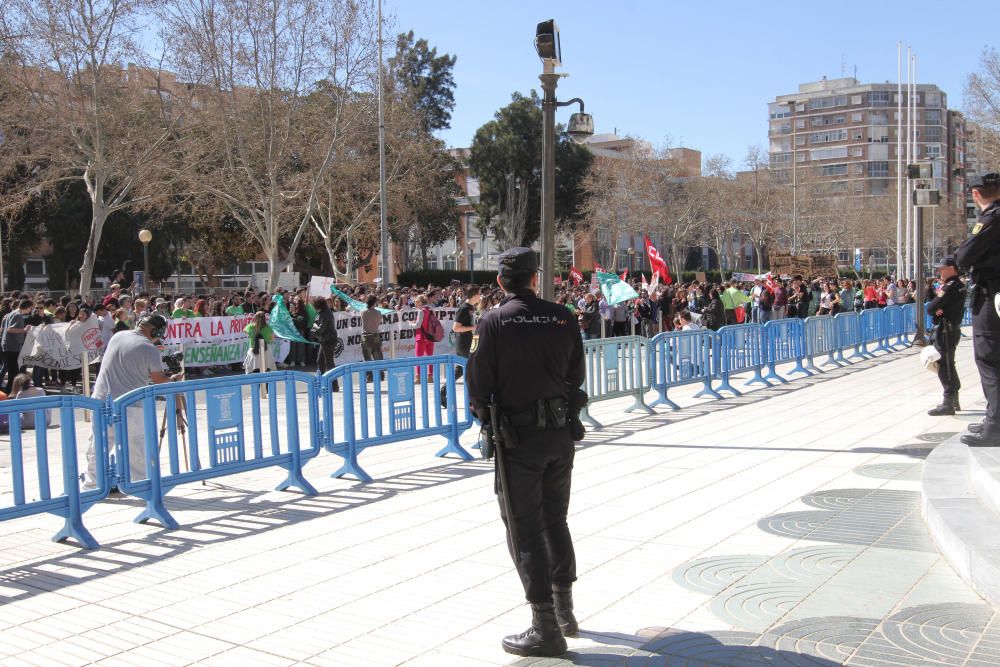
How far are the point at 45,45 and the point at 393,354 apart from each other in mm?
14497

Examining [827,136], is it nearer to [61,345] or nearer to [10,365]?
[61,345]

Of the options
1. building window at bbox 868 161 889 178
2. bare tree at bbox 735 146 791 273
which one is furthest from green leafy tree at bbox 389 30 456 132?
building window at bbox 868 161 889 178

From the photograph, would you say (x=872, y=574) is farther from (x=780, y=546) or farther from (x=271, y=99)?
(x=271, y=99)

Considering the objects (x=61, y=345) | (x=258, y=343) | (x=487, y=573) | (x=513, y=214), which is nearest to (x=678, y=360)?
(x=258, y=343)

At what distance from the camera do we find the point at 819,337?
711 inches

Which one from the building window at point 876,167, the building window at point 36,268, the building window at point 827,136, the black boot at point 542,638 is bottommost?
the black boot at point 542,638

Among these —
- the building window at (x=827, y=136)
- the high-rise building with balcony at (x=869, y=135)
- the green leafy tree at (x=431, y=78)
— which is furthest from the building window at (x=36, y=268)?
the building window at (x=827, y=136)

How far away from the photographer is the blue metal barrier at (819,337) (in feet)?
57.5

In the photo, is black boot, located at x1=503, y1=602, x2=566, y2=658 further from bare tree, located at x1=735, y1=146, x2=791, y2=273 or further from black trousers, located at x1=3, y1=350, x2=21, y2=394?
bare tree, located at x1=735, y1=146, x2=791, y2=273

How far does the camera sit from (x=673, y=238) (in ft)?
196

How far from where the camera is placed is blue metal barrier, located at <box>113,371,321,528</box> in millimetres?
6852

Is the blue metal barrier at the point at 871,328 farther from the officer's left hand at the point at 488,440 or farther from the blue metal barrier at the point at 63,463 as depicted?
the officer's left hand at the point at 488,440

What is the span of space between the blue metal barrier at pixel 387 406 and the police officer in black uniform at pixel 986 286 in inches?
161

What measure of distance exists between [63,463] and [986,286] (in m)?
6.72
